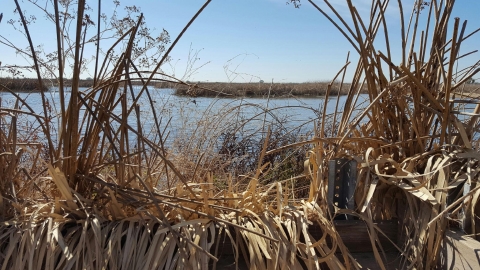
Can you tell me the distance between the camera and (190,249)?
3.85 ft

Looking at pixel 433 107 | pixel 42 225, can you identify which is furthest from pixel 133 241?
pixel 433 107

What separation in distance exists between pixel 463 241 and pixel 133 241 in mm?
907

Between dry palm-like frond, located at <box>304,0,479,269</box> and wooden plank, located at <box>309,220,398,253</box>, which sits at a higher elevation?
dry palm-like frond, located at <box>304,0,479,269</box>

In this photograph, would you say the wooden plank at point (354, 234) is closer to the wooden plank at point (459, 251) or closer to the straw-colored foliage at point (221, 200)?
the straw-colored foliage at point (221, 200)

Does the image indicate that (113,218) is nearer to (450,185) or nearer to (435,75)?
(450,185)

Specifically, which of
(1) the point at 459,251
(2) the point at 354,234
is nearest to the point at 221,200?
(2) the point at 354,234

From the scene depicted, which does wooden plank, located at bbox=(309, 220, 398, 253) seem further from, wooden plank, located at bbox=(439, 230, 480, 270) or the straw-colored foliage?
wooden plank, located at bbox=(439, 230, 480, 270)

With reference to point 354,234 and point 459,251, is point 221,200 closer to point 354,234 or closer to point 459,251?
point 354,234

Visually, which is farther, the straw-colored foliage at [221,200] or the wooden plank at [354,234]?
the wooden plank at [354,234]

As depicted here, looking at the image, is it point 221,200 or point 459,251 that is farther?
point 221,200

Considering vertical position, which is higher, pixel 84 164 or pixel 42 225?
pixel 84 164

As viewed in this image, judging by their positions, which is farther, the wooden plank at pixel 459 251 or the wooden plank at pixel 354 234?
the wooden plank at pixel 354 234

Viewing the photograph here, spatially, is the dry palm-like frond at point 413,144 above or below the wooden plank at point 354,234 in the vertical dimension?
above

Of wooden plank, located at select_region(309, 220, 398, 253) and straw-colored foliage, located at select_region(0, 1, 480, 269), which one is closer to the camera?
straw-colored foliage, located at select_region(0, 1, 480, 269)
